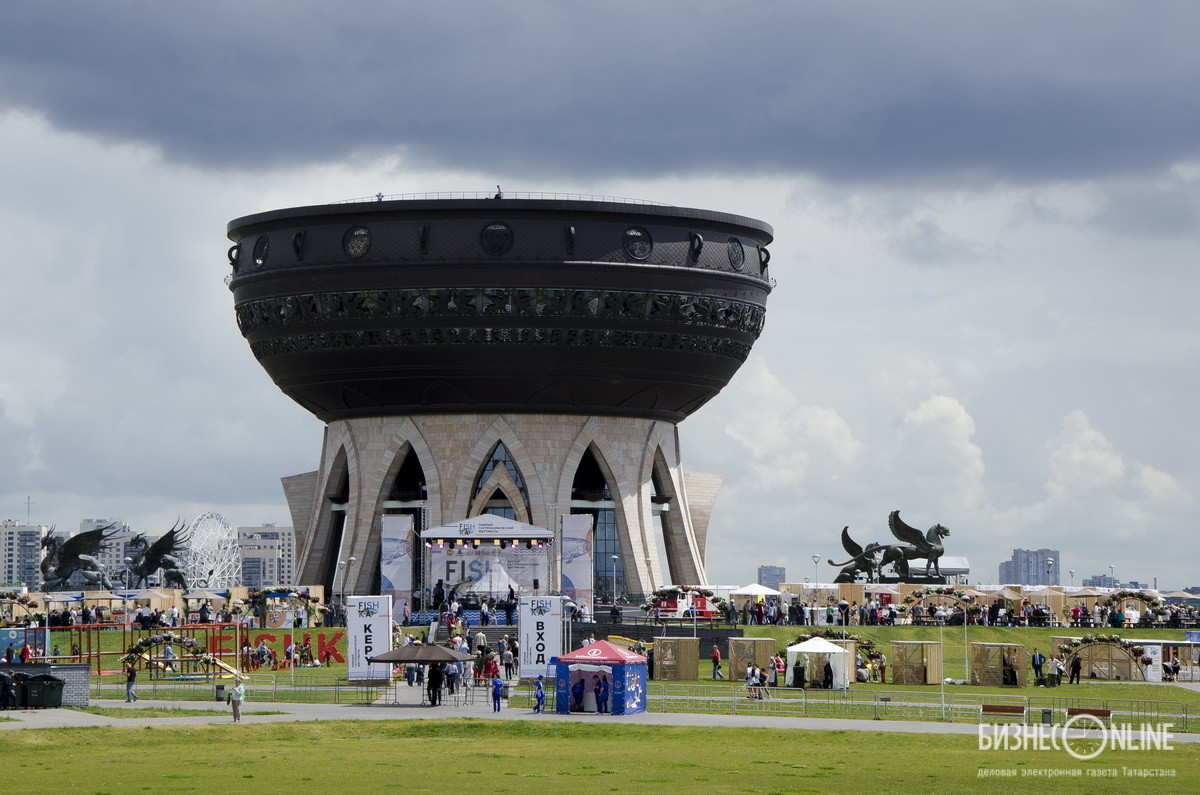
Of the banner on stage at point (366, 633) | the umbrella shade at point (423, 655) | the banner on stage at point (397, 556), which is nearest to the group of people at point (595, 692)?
the umbrella shade at point (423, 655)

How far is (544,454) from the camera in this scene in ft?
299

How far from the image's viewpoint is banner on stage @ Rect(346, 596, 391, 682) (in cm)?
5916

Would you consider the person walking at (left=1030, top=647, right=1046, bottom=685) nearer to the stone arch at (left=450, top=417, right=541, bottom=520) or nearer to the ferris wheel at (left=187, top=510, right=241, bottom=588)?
the stone arch at (left=450, top=417, right=541, bottom=520)

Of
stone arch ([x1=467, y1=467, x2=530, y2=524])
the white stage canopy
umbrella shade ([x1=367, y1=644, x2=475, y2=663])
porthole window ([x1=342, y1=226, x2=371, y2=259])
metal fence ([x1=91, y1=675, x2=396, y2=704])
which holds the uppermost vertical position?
porthole window ([x1=342, y1=226, x2=371, y2=259])

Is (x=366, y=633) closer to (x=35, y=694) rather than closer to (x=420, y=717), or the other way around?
(x=420, y=717)

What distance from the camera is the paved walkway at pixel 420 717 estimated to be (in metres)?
48.3

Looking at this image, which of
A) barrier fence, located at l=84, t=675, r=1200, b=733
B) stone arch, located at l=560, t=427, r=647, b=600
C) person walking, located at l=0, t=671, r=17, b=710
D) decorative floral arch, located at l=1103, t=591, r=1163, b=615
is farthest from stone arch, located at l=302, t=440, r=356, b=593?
person walking, located at l=0, t=671, r=17, b=710

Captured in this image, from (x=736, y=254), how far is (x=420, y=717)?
4453cm

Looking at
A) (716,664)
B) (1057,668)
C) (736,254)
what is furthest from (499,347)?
(1057,668)

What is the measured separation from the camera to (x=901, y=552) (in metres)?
102

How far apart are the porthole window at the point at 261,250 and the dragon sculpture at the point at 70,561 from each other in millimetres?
20397

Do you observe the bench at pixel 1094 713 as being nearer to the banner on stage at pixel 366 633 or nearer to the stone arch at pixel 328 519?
the banner on stage at pixel 366 633

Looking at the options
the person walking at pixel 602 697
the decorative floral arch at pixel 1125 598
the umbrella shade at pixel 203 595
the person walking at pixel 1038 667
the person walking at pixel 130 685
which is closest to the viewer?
the person walking at pixel 602 697

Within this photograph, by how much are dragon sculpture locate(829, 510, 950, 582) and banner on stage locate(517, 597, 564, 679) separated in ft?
150
